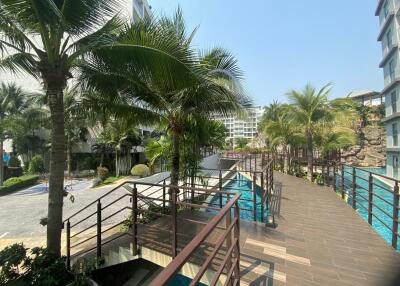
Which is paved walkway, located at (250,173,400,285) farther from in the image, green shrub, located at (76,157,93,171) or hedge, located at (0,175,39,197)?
green shrub, located at (76,157,93,171)

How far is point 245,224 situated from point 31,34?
5.88 m

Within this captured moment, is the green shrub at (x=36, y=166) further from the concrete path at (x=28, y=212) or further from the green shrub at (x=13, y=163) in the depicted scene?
the concrete path at (x=28, y=212)

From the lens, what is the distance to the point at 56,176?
4902 millimetres

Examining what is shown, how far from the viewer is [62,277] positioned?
4176mm

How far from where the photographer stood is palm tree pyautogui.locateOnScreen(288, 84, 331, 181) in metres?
11.6

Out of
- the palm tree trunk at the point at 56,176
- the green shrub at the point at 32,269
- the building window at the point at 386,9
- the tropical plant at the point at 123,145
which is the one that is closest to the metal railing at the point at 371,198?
the green shrub at the point at 32,269

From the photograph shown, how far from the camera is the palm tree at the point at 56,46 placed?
4348mm

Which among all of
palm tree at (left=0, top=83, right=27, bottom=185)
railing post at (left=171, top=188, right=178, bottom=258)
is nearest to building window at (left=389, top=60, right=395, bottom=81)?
railing post at (left=171, top=188, right=178, bottom=258)

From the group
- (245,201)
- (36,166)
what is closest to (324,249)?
(245,201)

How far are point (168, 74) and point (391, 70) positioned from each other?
22.3 m

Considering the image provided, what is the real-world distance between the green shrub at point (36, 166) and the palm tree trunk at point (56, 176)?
21553 mm

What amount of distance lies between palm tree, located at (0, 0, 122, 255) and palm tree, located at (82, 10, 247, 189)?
0.42 metres

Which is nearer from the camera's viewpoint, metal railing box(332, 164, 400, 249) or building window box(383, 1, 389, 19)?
metal railing box(332, 164, 400, 249)

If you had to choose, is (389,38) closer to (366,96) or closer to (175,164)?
(175,164)
